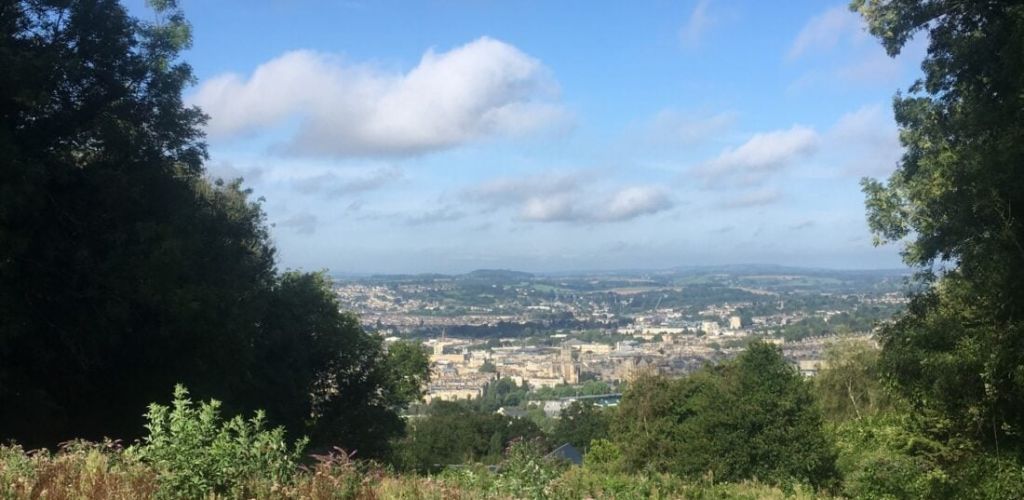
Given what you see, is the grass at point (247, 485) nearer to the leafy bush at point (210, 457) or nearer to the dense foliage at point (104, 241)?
the leafy bush at point (210, 457)

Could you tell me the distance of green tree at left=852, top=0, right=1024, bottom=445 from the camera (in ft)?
27.8

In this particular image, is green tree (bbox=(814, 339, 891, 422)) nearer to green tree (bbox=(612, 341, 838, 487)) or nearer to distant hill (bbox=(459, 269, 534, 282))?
green tree (bbox=(612, 341, 838, 487))

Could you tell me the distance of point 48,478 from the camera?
4.56 metres

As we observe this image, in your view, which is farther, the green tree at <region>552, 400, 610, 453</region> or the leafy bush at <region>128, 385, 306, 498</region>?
the green tree at <region>552, 400, 610, 453</region>

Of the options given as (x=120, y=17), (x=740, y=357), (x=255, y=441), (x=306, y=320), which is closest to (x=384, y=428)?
(x=306, y=320)

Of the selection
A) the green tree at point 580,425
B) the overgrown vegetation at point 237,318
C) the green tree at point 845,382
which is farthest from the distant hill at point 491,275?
the overgrown vegetation at point 237,318

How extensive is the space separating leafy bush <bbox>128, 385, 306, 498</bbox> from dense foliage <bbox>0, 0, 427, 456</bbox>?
22.5 feet

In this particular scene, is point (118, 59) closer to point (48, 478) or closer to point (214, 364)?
point (214, 364)

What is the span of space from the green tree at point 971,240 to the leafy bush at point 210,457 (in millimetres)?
7691

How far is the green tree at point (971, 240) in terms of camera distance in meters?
8.48

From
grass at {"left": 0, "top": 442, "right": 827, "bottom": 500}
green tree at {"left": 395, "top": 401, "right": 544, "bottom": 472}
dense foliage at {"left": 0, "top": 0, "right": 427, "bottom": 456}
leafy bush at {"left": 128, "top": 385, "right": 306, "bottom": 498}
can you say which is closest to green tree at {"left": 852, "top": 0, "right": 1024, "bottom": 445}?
grass at {"left": 0, "top": 442, "right": 827, "bottom": 500}

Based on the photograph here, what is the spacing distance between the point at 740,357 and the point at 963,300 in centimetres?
1200

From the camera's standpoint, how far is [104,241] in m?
12.4

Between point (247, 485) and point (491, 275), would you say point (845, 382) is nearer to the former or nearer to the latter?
point (247, 485)
